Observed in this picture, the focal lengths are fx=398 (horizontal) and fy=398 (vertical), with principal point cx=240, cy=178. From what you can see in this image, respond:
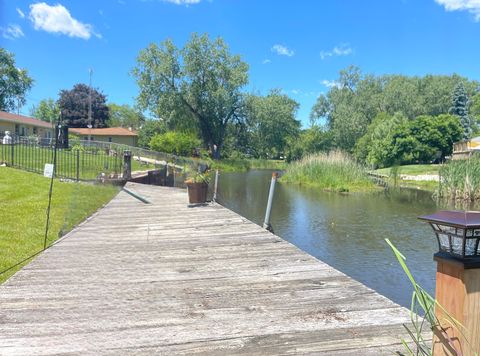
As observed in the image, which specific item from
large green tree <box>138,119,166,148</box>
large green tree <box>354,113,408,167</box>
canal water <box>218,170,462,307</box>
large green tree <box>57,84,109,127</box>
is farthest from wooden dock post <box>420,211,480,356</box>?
large green tree <box>57,84,109,127</box>

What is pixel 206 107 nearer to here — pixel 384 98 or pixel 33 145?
pixel 384 98

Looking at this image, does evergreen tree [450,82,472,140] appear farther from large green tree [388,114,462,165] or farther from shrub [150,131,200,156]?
shrub [150,131,200,156]

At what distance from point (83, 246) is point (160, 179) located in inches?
447

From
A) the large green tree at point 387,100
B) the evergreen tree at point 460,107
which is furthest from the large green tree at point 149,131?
the evergreen tree at point 460,107

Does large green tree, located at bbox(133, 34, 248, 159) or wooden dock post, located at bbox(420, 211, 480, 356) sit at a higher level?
large green tree, located at bbox(133, 34, 248, 159)

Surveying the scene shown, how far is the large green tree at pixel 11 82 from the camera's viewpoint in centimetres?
3981

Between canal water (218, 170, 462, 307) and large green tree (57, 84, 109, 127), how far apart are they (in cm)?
4334

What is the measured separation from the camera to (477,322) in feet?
5.21

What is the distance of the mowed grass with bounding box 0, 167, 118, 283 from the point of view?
5.12 metres

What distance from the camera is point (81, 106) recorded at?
5472cm

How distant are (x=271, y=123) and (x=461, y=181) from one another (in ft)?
115

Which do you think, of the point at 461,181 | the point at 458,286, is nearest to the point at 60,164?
the point at 458,286

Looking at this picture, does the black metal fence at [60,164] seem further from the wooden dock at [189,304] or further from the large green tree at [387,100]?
the large green tree at [387,100]

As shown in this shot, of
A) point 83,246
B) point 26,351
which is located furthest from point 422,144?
point 26,351
